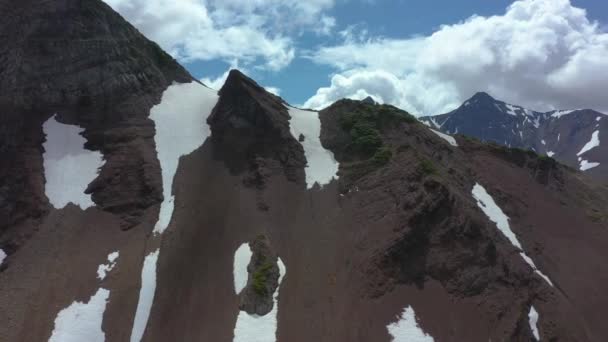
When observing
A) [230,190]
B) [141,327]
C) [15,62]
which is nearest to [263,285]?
[141,327]

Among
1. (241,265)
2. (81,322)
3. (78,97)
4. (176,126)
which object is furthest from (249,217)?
(78,97)

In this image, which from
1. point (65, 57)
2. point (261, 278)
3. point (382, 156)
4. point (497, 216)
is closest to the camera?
point (261, 278)

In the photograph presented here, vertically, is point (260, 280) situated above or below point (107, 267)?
below

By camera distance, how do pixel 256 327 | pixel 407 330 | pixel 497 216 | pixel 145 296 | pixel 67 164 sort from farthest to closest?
pixel 497 216
pixel 67 164
pixel 145 296
pixel 256 327
pixel 407 330

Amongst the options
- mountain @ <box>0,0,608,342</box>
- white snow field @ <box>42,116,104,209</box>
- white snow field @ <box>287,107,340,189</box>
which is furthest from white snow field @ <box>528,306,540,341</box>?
white snow field @ <box>42,116,104,209</box>

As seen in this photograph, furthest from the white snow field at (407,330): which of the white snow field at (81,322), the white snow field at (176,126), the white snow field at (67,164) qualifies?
the white snow field at (67,164)

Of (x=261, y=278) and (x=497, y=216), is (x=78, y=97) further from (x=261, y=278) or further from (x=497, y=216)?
(x=497, y=216)

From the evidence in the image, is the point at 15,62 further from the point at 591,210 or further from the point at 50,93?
the point at 591,210
